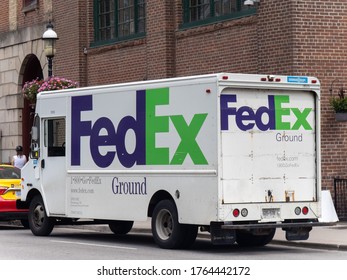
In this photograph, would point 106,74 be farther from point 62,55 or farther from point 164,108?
point 164,108

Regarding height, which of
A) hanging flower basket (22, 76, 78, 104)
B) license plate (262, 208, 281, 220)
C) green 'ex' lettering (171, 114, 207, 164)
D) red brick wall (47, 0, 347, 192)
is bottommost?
license plate (262, 208, 281, 220)

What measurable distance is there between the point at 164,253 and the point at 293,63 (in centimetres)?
764

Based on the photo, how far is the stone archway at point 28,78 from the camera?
120 ft

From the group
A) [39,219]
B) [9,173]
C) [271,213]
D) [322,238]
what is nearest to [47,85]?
[9,173]

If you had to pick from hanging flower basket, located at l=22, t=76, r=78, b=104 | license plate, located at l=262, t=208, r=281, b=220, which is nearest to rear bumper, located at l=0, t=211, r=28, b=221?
hanging flower basket, located at l=22, t=76, r=78, b=104

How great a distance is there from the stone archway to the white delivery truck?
53.2ft

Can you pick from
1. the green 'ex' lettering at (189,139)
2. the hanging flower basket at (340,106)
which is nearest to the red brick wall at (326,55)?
the hanging flower basket at (340,106)

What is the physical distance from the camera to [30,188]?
22094mm

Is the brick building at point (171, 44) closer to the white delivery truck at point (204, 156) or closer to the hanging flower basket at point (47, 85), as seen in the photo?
the hanging flower basket at point (47, 85)

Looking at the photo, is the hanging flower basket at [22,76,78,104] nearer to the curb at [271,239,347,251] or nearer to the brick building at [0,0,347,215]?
the brick building at [0,0,347,215]

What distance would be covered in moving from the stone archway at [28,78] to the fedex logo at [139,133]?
16.1 meters

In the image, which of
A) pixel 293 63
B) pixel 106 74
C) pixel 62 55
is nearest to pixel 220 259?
pixel 293 63

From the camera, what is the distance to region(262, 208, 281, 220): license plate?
17.9 metres

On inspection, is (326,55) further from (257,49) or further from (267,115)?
(267,115)
